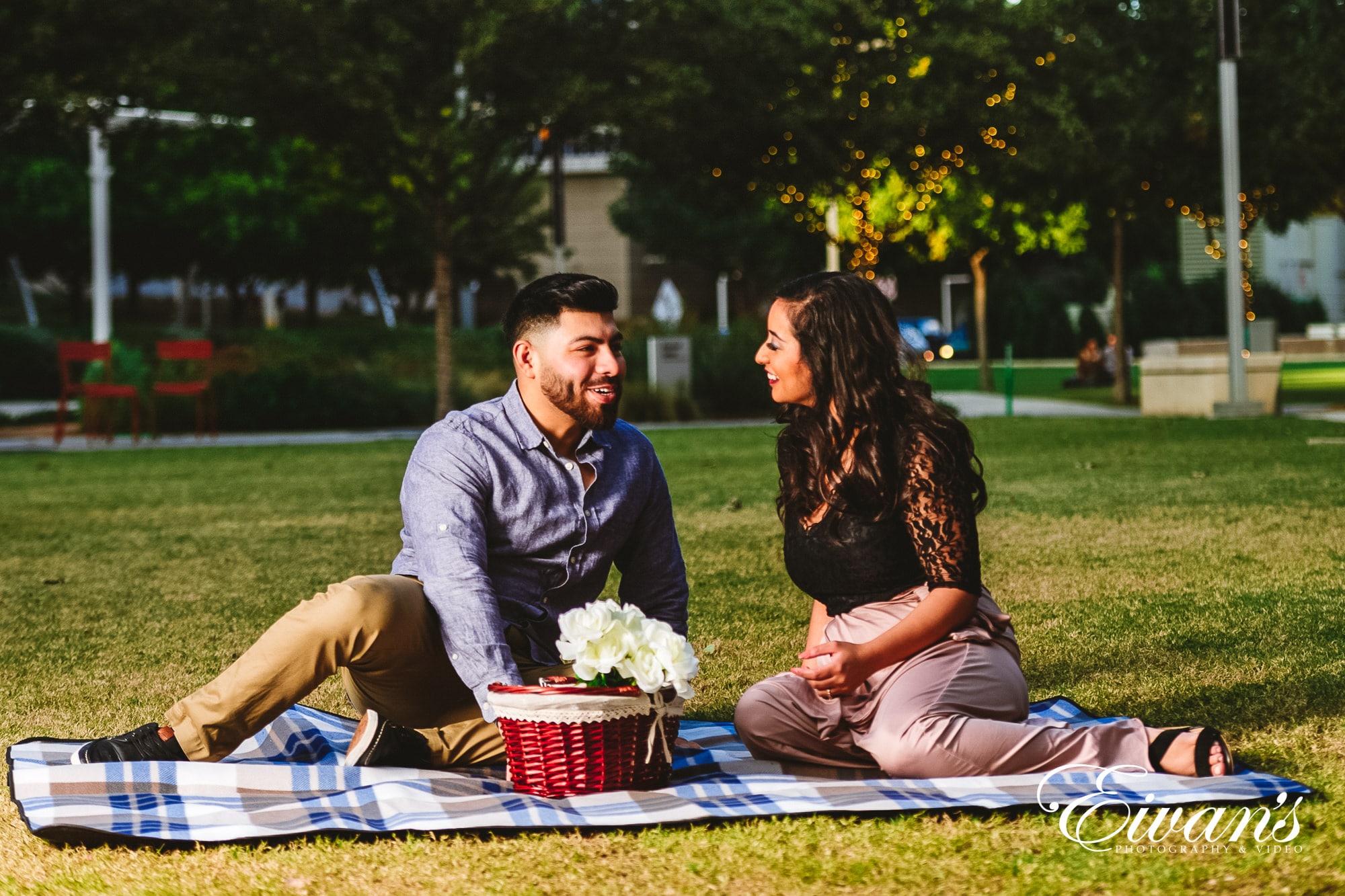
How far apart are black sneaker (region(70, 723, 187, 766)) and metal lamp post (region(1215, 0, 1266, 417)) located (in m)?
15.5

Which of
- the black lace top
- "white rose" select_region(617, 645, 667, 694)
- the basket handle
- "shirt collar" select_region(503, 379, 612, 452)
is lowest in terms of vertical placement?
the basket handle

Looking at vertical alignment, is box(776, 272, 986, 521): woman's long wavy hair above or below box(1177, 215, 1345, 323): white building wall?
below

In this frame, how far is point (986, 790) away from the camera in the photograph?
3.72 m

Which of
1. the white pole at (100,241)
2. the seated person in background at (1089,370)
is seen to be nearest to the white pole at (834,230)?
the seated person in background at (1089,370)

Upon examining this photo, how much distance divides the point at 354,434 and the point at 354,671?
701 inches

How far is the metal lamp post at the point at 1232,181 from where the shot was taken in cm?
1762

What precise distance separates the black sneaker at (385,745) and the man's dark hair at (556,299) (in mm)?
1081

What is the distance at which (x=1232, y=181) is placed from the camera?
18.1 metres

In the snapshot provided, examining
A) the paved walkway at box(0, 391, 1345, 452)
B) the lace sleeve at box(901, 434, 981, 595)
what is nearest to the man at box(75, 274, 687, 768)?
the lace sleeve at box(901, 434, 981, 595)

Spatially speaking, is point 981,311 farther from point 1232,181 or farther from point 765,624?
point 765,624

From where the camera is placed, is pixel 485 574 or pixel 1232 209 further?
pixel 1232 209

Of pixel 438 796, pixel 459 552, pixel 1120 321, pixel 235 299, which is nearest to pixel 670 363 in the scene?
pixel 1120 321

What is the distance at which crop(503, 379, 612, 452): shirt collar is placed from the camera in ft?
13.6

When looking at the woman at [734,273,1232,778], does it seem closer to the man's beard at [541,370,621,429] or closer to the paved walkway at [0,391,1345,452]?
the man's beard at [541,370,621,429]
